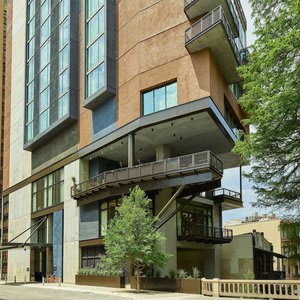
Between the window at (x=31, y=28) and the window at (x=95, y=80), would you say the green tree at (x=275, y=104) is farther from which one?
the window at (x=31, y=28)

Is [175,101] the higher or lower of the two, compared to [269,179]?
higher

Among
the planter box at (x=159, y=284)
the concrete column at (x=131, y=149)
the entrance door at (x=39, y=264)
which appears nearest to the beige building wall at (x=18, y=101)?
the entrance door at (x=39, y=264)

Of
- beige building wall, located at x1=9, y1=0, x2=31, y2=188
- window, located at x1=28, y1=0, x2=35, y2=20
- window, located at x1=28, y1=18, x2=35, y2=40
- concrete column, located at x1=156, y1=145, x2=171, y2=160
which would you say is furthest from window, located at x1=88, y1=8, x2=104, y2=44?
beige building wall, located at x1=9, y1=0, x2=31, y2=188

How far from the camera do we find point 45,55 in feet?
180

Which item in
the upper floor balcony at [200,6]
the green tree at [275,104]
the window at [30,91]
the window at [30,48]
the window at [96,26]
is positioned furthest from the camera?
the window at [30,48]

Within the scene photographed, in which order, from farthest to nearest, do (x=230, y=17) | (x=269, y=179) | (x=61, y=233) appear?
(x=61, y=233)
(x=230, y=17)
(x=269, y=179)

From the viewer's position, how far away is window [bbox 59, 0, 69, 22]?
4928cm

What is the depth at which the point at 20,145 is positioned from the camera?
62.3 m

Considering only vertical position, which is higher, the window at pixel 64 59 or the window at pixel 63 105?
the window at pixel 64 59

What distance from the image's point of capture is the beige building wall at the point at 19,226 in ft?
187

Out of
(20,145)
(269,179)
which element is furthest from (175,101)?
(20,145)

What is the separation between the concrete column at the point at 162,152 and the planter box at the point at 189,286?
13608 millimetres

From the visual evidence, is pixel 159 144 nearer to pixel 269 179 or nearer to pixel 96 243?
pixel 96 243

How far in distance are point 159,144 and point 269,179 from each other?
25677 millimetres
